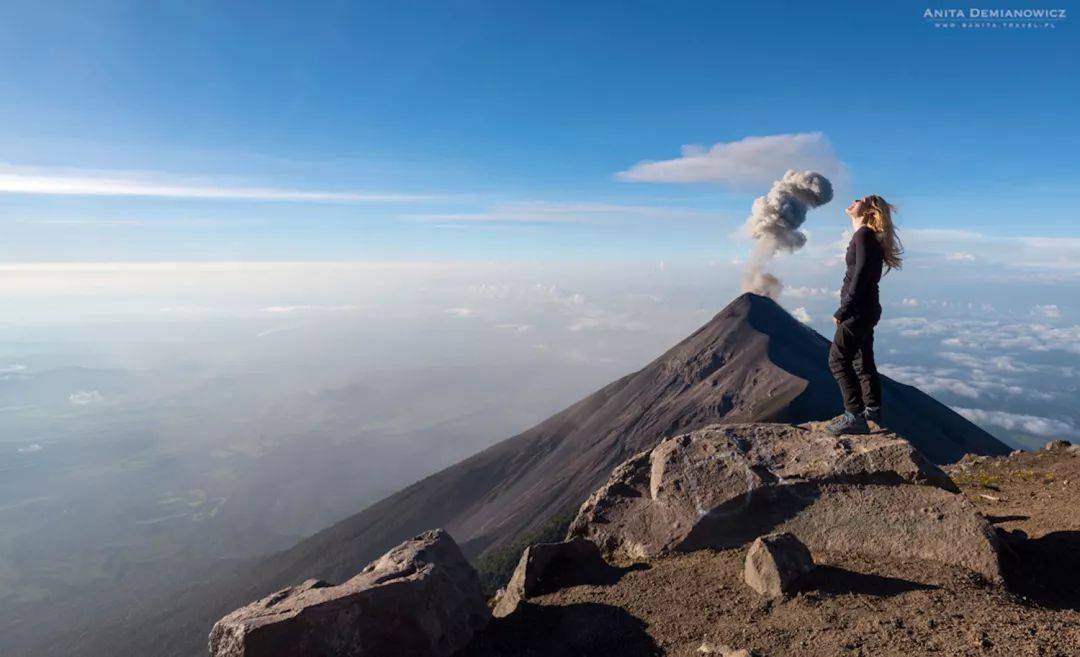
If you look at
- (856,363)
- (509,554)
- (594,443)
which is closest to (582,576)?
(856,363)

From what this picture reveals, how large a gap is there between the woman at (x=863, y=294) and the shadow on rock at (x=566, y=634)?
4889 mm

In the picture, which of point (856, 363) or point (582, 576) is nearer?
point (582, 576)

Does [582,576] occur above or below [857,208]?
below

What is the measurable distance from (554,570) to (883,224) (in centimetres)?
737

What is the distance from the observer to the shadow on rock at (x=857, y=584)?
688 cm

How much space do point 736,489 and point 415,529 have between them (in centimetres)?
7921

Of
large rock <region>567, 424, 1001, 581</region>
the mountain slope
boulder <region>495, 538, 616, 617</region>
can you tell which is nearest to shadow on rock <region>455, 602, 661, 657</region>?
boulder <region>495, 538, 616, 617</region>

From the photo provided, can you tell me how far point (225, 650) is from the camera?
625 centimetres

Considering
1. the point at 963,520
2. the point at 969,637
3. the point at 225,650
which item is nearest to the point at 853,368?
the point at 963,520

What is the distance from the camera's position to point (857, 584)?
7.11 metres

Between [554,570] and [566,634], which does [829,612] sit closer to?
[566,634]

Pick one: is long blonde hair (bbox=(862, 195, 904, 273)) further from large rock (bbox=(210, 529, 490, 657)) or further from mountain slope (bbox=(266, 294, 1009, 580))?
mountain slope (bbox=(266, 294, 1009, 580))

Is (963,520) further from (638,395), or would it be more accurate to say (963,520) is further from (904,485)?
(638,395)

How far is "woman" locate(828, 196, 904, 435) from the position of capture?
852 cm
